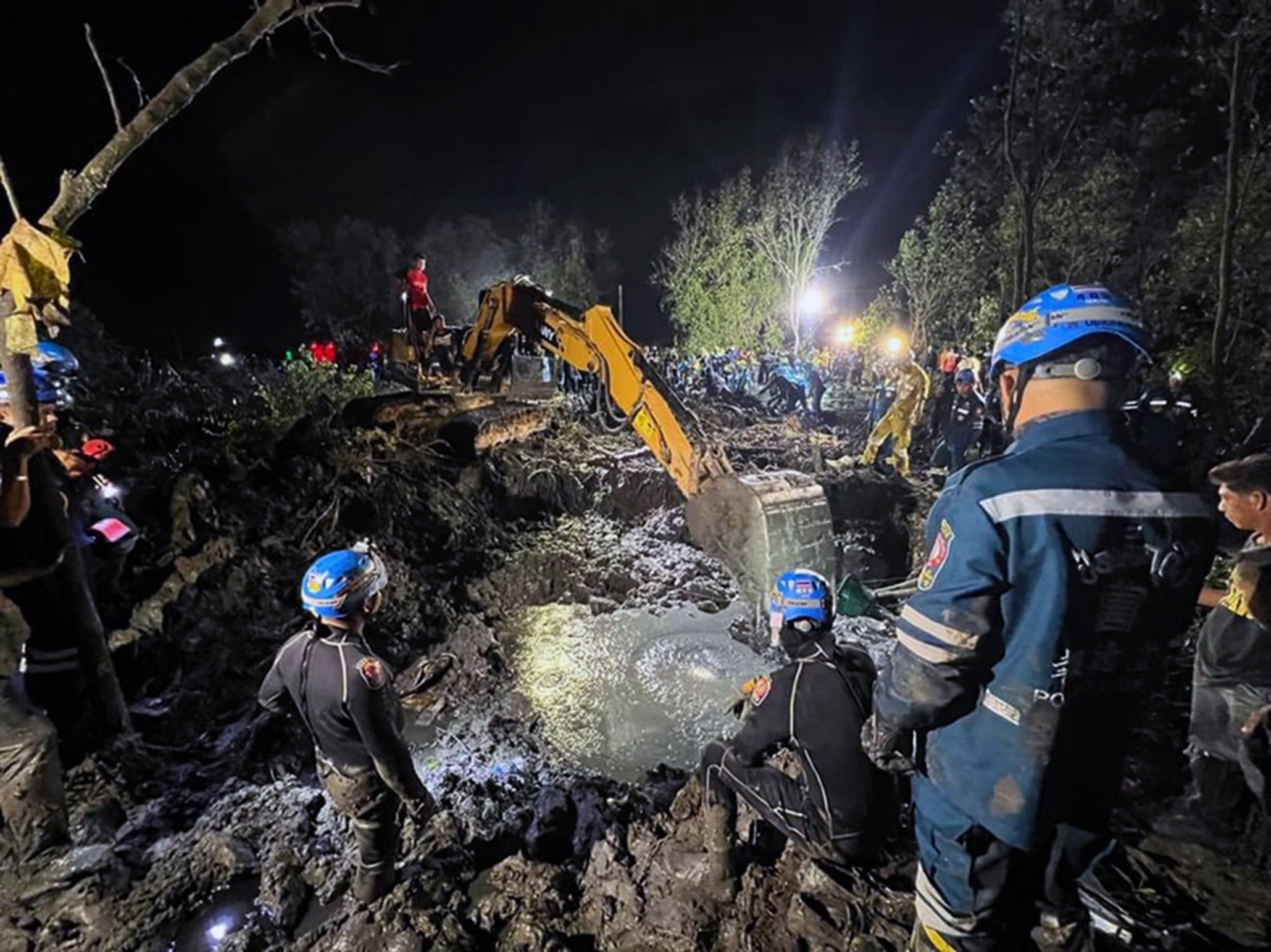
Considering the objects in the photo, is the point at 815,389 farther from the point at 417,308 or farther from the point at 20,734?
the point at 20,734

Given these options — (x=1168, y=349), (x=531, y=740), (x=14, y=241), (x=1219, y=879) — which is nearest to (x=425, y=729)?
(x=531, y=740)

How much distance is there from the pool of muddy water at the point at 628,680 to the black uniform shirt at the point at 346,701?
197 cm

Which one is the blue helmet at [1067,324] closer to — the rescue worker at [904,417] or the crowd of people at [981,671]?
the crowd of people at [981,671]

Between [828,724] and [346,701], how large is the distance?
2024 mm

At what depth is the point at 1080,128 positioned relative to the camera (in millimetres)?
16172

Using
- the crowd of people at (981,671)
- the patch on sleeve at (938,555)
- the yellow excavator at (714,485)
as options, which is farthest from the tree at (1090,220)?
the patch on sleeve at (938,555)

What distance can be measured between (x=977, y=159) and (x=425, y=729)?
25358 millimetres

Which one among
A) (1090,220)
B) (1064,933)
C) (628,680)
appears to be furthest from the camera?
(1090,220)

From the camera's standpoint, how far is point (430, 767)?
4395 mm

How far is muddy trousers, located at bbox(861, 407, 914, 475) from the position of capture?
1032 cm

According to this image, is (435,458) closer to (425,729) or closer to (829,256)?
(425,729)

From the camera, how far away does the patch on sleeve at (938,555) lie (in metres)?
1.72

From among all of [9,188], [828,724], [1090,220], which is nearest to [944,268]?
[1090,220]

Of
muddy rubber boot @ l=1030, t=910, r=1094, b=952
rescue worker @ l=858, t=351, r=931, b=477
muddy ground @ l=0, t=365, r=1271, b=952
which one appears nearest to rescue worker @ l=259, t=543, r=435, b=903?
muddy ground @ l=0, t=365, r=1271, b=952
